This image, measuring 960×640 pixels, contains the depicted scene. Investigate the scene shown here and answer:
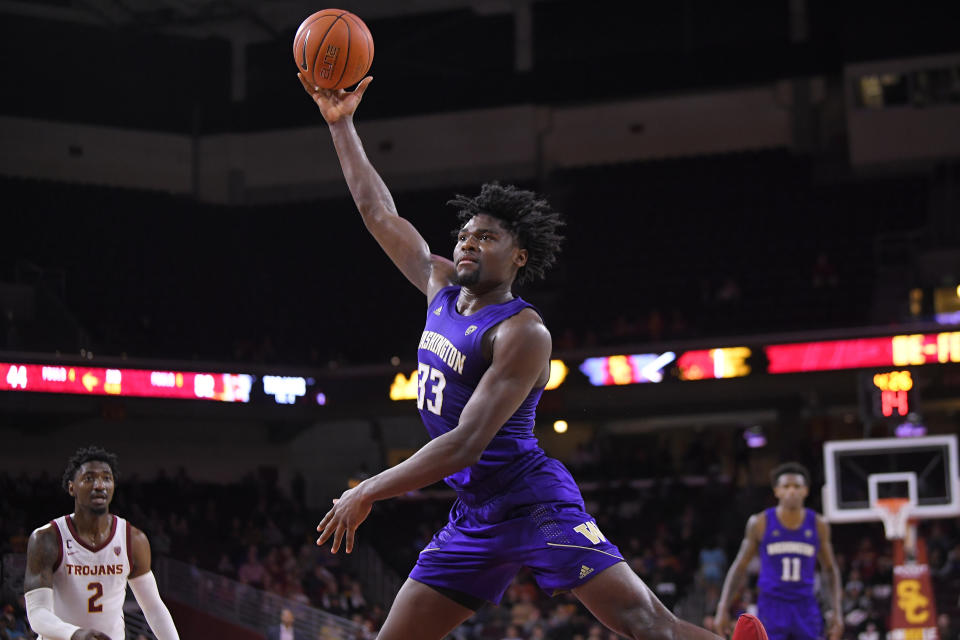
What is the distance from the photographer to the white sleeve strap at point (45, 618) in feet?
18.2

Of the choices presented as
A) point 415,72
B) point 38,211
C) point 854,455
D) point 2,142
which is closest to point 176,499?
point 38,211

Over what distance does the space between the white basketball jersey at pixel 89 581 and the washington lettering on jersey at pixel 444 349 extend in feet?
8.16

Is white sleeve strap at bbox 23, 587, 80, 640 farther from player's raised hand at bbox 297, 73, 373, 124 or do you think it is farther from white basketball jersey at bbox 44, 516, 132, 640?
player's raised hand at bbox 297, 73, 373, 124

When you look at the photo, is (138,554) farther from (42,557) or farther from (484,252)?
(484,252)

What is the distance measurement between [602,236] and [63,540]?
18290 millimetres

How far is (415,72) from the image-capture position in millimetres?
26547

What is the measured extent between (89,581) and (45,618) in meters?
0.42

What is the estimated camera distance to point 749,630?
175 inches

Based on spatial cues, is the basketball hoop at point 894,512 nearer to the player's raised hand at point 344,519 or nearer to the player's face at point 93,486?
A: the player's face at point 93,486

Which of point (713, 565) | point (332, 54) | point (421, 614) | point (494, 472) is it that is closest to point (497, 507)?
point (494, 472)

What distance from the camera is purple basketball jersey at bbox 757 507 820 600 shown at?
8.31 meters

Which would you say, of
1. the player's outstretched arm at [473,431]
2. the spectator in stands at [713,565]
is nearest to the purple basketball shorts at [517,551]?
the player's outstretched arm at [473,431]

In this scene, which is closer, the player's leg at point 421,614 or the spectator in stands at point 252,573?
the player's leg at point 421,614

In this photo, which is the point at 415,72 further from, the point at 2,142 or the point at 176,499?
the point at 176,499
